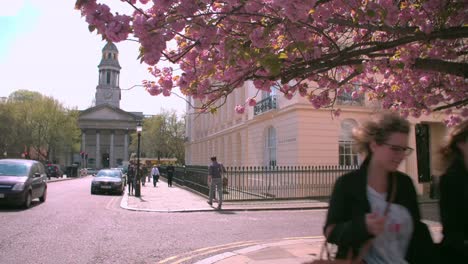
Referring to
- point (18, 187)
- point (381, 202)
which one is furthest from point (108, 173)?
point (381, 202)

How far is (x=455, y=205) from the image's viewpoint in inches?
95.2

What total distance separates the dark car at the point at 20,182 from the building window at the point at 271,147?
43.0ft

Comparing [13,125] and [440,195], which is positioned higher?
[13,125]

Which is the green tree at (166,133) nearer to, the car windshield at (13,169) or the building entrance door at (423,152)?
the building entrance door at (423,152)

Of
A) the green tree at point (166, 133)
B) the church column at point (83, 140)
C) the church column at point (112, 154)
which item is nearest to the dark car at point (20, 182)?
the green tree at point (166, 133)

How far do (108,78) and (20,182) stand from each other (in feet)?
333

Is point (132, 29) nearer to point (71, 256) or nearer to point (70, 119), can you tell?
point (71, 256)

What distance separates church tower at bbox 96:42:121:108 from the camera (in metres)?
108

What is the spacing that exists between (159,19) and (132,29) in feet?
1.11

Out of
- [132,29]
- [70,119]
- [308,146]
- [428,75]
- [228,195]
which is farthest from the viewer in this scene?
[70,119]

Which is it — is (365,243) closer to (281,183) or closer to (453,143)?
(453,143)

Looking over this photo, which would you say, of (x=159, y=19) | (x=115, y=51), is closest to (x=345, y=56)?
(x=159, y=19)

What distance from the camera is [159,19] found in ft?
14.7

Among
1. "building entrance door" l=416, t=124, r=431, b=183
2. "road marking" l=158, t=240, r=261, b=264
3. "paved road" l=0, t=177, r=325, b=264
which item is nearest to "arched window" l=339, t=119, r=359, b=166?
"building entrance door" l=416, t=124, r=431, b=183
